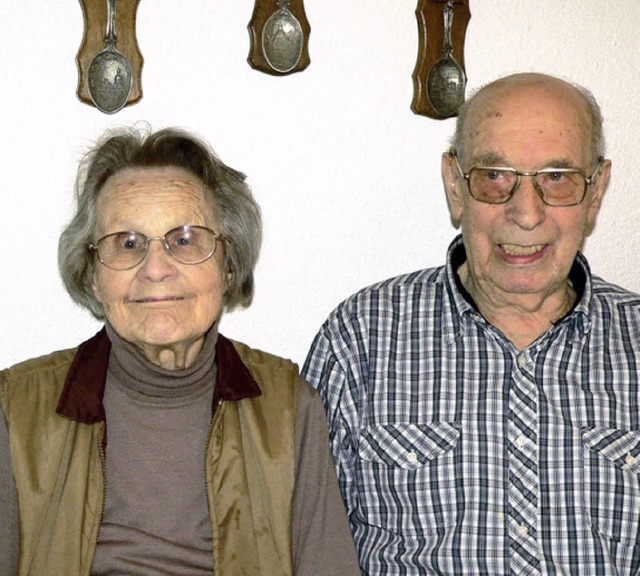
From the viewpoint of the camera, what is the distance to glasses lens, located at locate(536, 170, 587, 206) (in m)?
2.14

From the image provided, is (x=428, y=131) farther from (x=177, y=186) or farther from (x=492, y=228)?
(x=177, y=186)

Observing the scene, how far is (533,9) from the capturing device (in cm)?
267

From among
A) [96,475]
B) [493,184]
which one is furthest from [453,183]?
[96,475]

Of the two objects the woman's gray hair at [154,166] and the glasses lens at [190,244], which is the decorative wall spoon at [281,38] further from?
the glasses lens at [190,244]

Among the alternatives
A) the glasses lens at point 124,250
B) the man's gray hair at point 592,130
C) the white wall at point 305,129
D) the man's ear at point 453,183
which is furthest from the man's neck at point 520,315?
the glasses lens at point 124,250

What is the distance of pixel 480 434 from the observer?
7.09 ft

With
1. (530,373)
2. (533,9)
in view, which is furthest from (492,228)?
(533,9)

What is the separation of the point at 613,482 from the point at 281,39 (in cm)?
122

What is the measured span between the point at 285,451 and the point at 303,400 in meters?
0.12

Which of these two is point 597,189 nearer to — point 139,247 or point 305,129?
point 305,129

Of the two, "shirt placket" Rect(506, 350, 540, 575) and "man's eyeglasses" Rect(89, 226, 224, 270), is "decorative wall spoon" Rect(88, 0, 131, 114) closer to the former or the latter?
A: "man's eyeglasses" Rect(89, 226, 224, 270)

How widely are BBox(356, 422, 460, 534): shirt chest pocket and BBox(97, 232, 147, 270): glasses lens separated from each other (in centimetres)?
62

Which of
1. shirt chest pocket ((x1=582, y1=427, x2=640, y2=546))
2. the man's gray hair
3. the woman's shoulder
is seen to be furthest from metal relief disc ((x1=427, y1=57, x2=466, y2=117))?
the woman's shoulder

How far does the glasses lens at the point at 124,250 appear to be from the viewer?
6.73 feet
